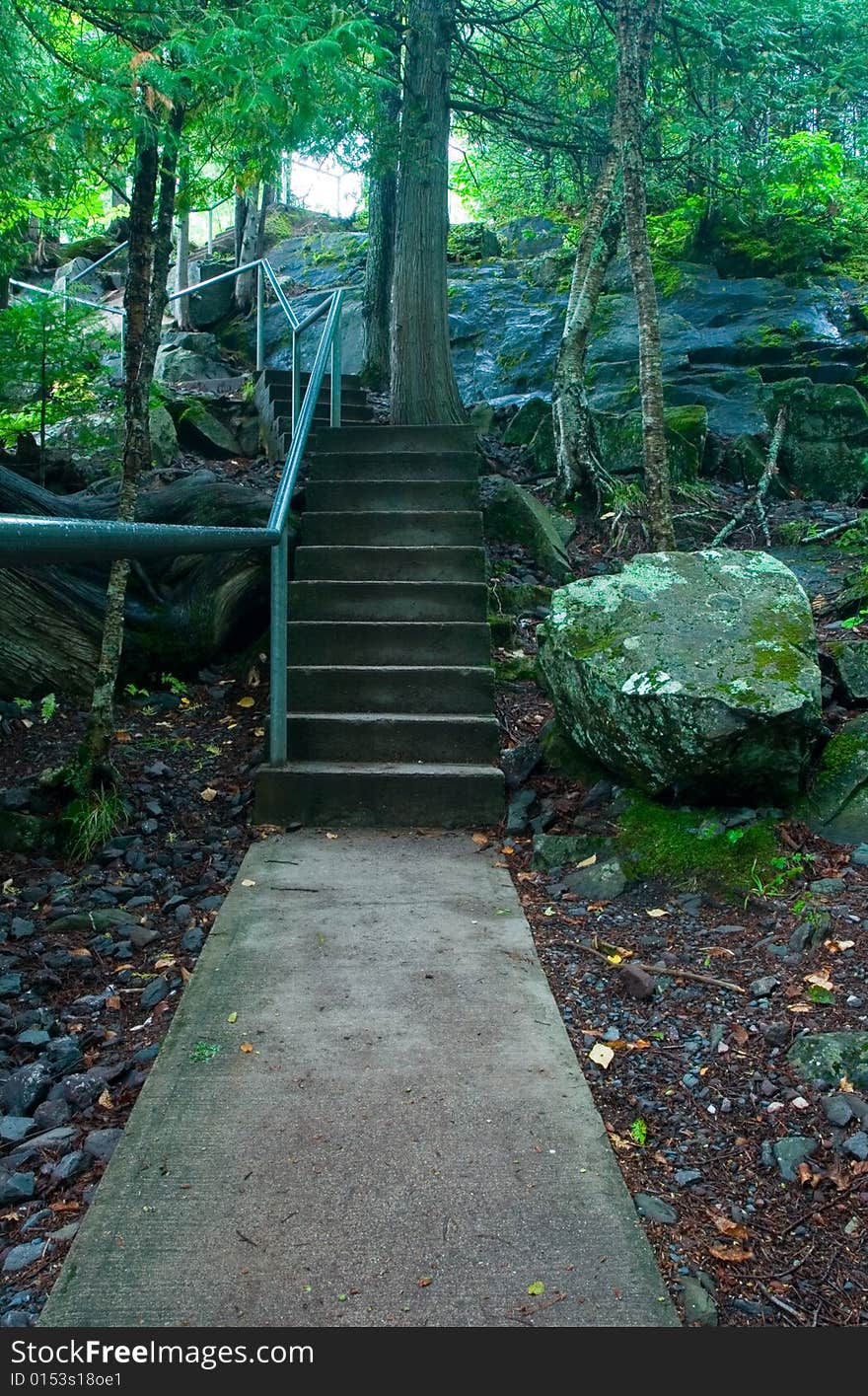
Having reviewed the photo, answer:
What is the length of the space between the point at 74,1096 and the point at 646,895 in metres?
2.10

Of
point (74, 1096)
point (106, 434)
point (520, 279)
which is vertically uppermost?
point (520, 279)

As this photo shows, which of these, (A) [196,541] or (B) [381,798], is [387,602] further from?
(A) [196,541]

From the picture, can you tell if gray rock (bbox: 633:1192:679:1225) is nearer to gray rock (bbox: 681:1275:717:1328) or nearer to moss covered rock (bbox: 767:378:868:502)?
gray rock (bbox: 681:1275:717:1328)

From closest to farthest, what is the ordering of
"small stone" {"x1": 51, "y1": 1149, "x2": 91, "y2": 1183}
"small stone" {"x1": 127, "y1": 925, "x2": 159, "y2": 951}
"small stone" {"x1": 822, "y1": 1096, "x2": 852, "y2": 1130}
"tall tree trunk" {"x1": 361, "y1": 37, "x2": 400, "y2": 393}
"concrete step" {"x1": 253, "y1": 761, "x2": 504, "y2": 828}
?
1. "small stone" {"x1": 51, "y1": 1149, "x2": 91, "y2": 1183}
2. "small stone" {"x1": 822, "y1": 1096, "x2": 852, "y2": 1130}
3. "small stone" {"x1": 127, "y1": 925, "x2": 159, "y2": 951}
4. "concrete step" {"x1": 253, "y1": 761, "x2": 504, "y2": 828}
5. "tall tree trunk" {"x1": 361, "y1": 37, "x2": 400, "y2": 393}

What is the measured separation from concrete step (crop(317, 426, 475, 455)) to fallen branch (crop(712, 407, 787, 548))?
2.00m

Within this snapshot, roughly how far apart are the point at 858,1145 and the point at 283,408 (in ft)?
25.7

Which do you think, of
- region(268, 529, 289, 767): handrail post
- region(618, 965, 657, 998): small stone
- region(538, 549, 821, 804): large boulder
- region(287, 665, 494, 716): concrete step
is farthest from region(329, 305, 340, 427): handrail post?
region(618, 965, 657, 998): small stone

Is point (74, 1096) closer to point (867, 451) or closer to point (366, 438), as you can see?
point (366, 438)

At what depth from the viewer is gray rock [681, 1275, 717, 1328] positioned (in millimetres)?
1752

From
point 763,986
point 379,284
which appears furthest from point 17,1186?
point 379,284

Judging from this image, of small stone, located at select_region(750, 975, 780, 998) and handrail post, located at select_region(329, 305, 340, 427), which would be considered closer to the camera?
small stone, located at select_region(750, 975, 780, 998)


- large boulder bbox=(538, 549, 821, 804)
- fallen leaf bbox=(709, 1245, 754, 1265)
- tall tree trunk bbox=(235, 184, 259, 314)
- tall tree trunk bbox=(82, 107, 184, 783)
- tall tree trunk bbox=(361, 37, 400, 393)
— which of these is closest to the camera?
fallen leaf bbox=(709, 1245, 754, 1265)
